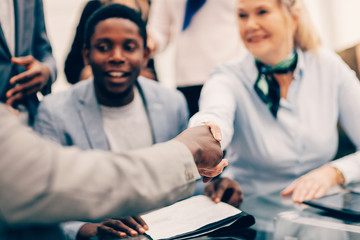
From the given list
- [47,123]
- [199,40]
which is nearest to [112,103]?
[47,123]

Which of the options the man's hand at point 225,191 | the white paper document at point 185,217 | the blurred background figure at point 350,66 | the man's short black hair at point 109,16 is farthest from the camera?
the blurred background figure at point 350,66

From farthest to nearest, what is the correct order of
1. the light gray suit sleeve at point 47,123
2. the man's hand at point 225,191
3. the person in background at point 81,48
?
1. the person in background at point 81,48
2. the light gray suit sleeve at point 47,123
3. the man's hand at point 225,191

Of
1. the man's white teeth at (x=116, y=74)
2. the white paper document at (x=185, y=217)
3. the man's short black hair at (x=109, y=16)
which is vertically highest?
the man's short black hair at (x=109, y=16)

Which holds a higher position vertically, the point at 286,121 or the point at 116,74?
the point at 116,74

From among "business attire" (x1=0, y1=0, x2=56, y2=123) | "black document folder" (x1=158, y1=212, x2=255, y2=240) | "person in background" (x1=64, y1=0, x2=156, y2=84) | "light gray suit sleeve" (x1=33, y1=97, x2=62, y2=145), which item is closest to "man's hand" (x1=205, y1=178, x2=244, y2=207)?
"black document folder" (x1=158, y1=212, x2=255, y2=240)

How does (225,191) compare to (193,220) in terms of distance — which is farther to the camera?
(225,191)

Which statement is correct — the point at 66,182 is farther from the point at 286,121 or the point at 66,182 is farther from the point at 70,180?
the point at 286,121

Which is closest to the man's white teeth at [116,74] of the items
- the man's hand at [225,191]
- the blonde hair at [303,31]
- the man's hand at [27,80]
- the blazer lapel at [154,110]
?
the blazer lapel at [154,110]

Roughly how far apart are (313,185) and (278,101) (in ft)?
1.07

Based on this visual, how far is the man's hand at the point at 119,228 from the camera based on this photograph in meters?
0.68

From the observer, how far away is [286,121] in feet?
3.68

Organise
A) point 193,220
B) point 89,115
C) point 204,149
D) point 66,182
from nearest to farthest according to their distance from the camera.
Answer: point 66,182, point 204,149, point 193,220, point 89,115

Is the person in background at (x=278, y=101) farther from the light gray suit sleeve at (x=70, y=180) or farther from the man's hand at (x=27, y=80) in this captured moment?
the light gray suit sleeve at (x=70, y=180)

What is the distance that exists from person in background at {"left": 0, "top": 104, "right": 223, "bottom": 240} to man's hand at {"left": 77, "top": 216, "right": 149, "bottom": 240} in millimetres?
220
